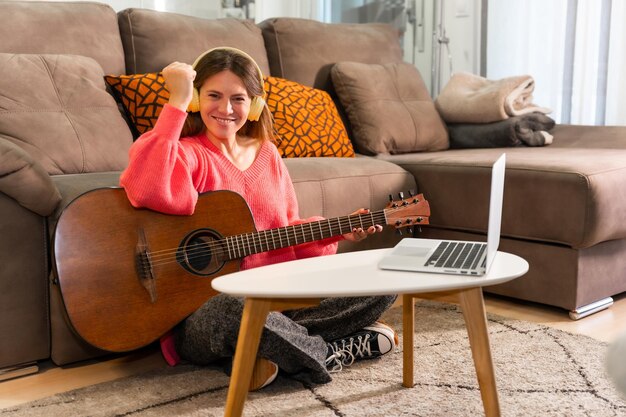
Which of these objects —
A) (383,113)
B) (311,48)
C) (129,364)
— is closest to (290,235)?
(129,364)

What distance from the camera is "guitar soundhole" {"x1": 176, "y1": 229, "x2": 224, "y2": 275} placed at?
163 centimetres

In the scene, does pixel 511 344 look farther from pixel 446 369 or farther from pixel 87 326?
pixel 87 326

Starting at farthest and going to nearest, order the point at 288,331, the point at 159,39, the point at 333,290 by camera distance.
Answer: the point at 159,39, the point at 288,331, the point at 333,290

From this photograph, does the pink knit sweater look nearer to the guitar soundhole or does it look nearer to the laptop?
the guitar soundhole

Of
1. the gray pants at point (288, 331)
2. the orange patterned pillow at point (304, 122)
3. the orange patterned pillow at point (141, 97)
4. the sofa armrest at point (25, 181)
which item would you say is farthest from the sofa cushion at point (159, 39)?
the gray pants at point (288, 331)

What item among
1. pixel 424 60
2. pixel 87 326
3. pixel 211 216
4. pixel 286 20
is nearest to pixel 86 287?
pixel 87 326

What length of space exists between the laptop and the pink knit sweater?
336 mm

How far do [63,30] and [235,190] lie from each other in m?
0.94

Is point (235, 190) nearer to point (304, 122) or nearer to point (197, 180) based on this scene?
point (197, 180)

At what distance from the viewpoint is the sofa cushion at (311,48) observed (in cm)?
288

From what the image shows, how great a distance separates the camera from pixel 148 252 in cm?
159

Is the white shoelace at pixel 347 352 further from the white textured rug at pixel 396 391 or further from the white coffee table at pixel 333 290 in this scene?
the white coffee table at pixel 333 290

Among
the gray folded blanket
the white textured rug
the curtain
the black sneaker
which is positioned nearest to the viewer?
the white textured rug

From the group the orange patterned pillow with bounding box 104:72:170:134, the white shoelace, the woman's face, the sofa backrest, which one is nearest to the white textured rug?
the white shoelace
